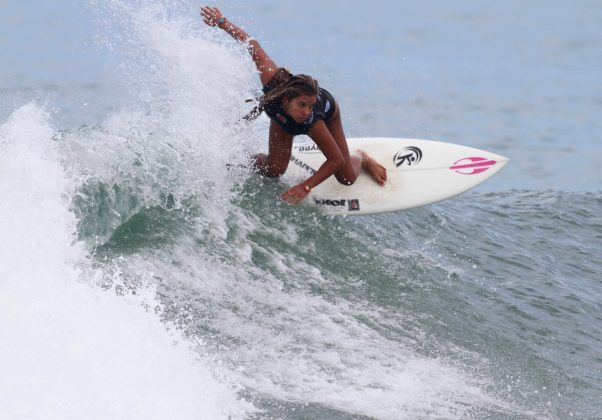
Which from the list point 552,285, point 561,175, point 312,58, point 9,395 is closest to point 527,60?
point 312,58

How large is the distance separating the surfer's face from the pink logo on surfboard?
6.31 ft

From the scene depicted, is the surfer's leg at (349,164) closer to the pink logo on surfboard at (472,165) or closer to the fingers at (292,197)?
the fingers at (292,197)

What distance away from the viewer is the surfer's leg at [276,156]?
7.10 meters

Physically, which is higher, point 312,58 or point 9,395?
point 312,58

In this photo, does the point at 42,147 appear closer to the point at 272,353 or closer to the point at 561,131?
the point at 272,353

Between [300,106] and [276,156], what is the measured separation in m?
0.78

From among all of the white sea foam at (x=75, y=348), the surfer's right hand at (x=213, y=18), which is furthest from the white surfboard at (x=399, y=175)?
the white sea foam at (x=75, y=348)

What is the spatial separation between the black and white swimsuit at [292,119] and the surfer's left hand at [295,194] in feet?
1.50

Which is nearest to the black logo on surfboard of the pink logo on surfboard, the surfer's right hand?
the pink logo on surfboard

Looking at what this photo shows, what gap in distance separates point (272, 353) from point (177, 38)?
3.29 meters

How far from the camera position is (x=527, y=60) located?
1973cm

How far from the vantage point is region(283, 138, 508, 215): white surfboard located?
770 centimetres

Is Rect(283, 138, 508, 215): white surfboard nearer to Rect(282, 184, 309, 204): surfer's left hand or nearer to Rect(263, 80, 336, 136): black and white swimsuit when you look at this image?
Rect(282, 184, 309, 204): surfer's left hand

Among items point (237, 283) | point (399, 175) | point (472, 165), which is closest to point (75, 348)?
point (237, 283)
